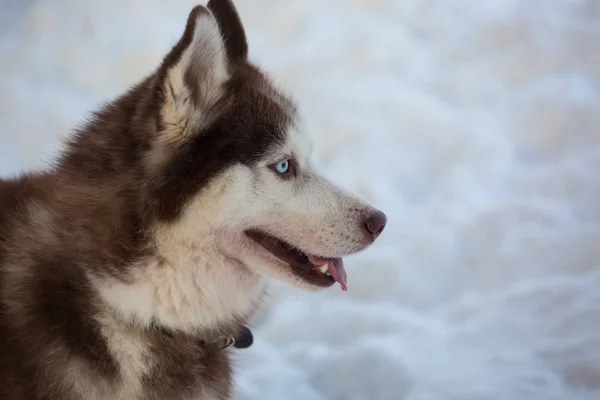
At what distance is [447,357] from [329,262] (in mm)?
974

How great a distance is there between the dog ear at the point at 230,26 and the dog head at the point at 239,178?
12 cm

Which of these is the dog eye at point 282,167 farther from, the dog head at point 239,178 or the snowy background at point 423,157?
the snowy background at point 423,157

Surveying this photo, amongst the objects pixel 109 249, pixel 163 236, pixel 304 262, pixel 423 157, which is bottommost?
pixel 109 249

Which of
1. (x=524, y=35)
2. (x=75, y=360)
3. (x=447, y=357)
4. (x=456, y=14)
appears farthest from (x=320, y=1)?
(x=75, y=360)

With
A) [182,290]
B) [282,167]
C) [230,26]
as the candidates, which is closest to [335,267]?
[282,167]

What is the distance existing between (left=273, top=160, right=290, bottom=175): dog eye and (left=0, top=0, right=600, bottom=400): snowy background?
95 centimetres

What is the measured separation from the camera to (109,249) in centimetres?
162

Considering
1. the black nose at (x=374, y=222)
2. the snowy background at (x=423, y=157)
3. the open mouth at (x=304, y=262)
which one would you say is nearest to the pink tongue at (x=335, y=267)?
the open mouth at (x=304, y=262)

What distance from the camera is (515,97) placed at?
11.8ft

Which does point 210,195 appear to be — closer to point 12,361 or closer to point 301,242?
point 301,242

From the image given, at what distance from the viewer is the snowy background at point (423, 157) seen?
2.45 meters

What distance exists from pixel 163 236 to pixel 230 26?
76 cm

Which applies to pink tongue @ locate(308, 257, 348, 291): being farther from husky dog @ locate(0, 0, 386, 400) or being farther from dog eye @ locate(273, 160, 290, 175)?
dog eye @ locate(273, 160, 290, 175)

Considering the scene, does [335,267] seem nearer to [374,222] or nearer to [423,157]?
[374,222]
